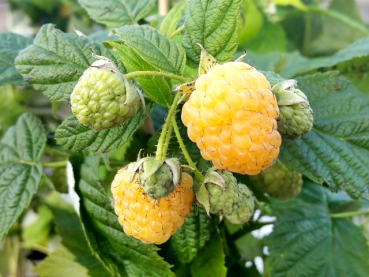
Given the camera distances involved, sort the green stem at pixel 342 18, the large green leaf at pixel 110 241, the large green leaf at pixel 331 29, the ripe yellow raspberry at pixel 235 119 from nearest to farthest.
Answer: the ripe yellow raspberry at pixel 235 119 < the large green leaf at pixel 110 241 < the green stem at pixel 342 18 < the large green leaf at pixel 331 29

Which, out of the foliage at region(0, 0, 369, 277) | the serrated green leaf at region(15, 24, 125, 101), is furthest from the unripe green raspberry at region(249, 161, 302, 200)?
the serrated green leaf at region(15, 24, 125, 101)

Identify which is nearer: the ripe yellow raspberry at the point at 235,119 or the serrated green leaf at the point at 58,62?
the ripe yellow raspberry at the point at 235,119

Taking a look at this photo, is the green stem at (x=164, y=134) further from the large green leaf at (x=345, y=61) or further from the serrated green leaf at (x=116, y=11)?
the large green leaf at (x=345, y=61)

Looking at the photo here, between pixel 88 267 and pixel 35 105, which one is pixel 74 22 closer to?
pixel 35 105

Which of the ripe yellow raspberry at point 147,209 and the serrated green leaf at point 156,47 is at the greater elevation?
the serrated green leaf at point 156,47

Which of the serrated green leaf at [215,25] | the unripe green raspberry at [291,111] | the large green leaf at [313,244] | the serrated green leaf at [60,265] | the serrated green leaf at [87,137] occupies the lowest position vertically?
the serrated green leaf at [60,265]

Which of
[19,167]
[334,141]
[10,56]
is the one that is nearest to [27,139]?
[19,167]

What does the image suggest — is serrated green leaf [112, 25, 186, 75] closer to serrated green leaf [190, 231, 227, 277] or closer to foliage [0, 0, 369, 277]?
foliage [0, 0, 369, 277]

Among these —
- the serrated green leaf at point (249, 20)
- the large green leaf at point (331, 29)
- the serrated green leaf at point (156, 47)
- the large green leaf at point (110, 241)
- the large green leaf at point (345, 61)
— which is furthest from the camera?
the large green leaf at point (331, 29)

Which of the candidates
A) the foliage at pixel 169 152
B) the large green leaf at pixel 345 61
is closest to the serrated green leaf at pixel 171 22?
the foliage at pixel 169 152

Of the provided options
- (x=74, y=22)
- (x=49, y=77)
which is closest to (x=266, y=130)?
(x=49, y=77)
